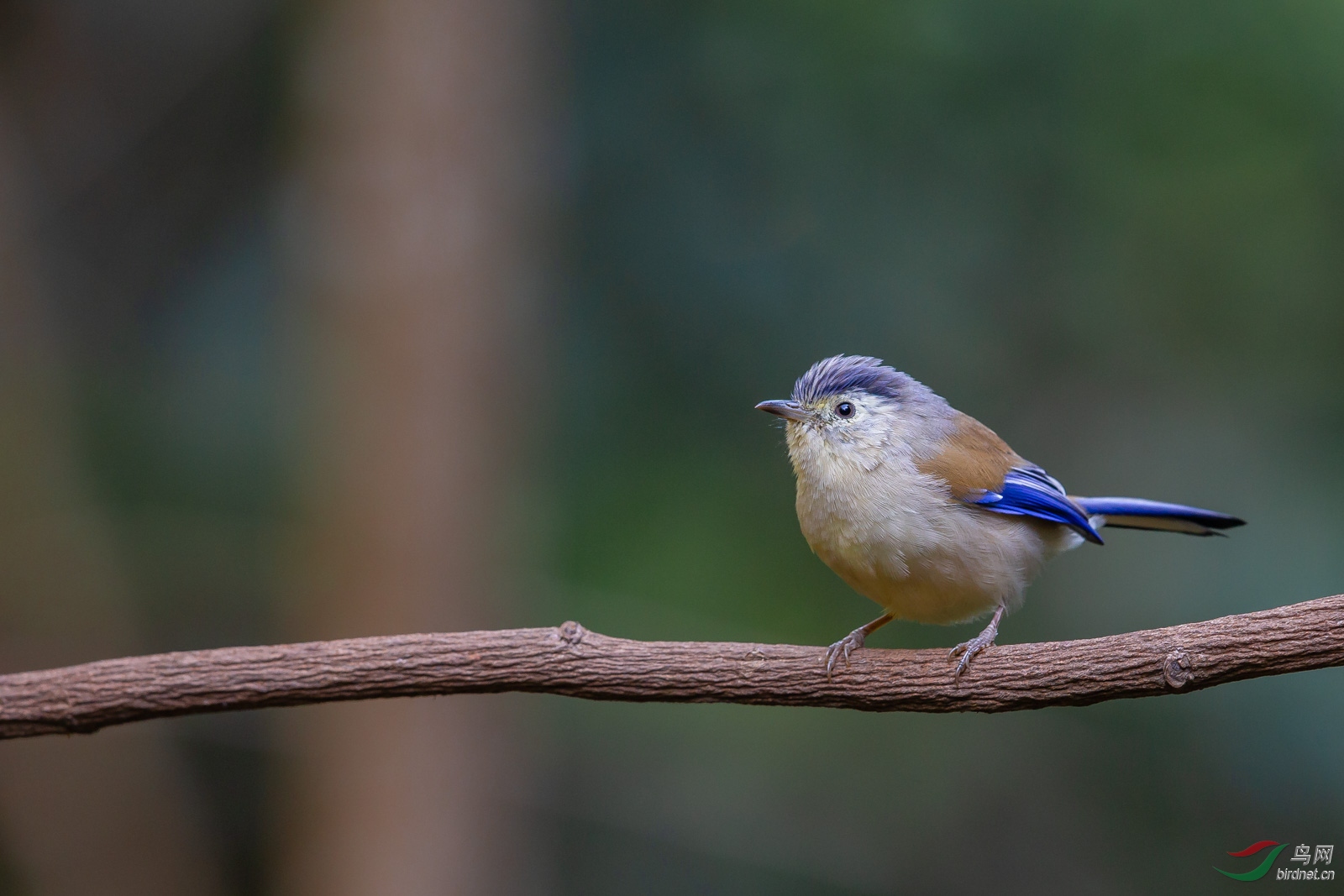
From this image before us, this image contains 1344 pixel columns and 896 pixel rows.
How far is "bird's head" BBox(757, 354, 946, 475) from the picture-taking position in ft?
12.2

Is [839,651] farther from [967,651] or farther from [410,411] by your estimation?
[410,411]

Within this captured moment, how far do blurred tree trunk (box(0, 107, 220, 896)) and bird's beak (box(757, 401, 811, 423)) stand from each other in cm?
475

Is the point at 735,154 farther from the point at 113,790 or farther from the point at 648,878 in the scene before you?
the point at 113,790

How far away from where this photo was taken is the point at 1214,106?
623 cm

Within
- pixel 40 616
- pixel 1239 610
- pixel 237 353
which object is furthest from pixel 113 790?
pixel 1239 610

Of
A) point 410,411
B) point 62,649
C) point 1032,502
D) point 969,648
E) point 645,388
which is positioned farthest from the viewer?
point 645,388

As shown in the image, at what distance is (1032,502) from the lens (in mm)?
3811

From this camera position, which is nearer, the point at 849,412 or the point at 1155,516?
the point at 849,412

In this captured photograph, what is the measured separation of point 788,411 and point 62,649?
5167 mm

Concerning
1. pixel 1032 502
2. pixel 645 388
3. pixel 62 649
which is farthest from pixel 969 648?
pixel 62 649

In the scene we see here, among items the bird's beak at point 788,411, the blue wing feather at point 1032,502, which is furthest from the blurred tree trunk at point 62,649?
the blue wing feather at point 1032,502

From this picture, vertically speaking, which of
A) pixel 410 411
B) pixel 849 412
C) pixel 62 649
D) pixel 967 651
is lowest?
pixel 967 651

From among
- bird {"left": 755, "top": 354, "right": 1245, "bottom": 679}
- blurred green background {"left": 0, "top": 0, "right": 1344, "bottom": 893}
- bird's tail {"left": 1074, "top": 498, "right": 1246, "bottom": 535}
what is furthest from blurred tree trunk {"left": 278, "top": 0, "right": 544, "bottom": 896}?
bird's tail {"left": 1074, "top": 498, "right": 1246, "bottom": 535}

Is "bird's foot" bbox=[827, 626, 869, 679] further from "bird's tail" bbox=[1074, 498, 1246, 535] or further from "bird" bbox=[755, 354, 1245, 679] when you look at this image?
"bird's tail" bbox=[1074, 498, 1246, 535]
